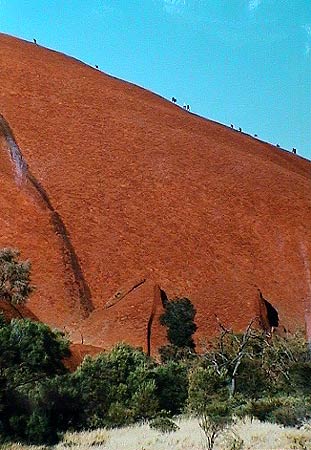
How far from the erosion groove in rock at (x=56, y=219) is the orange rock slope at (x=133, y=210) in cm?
12

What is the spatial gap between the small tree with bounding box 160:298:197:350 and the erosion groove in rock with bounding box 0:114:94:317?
6.85 metres

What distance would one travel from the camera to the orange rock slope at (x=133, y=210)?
32.4m

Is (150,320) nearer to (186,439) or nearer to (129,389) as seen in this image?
(129,389)

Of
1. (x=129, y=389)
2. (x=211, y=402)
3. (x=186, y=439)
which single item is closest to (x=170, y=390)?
(x=129, y=389)

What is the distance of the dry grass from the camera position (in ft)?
28.9

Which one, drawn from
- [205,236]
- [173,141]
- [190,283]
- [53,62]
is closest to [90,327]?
[190,283]

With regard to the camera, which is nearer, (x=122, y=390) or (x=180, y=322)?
(x=122, y=390)

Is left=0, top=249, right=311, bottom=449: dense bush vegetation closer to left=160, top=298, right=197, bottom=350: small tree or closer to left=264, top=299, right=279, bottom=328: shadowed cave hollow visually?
left=160, top=298, right=197, bottom=350: small tree

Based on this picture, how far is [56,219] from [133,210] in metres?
6.17

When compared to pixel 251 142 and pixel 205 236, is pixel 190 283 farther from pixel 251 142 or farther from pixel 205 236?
Result: pixel 251 142

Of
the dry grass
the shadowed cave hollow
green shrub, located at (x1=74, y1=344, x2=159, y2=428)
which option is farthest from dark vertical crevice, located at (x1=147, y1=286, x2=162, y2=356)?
the dry grass

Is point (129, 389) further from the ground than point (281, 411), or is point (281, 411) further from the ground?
point (129, 389)

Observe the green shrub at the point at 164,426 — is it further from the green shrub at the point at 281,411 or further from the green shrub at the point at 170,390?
the green shrub at the point at 170,390

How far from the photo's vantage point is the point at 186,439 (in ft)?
31.5
